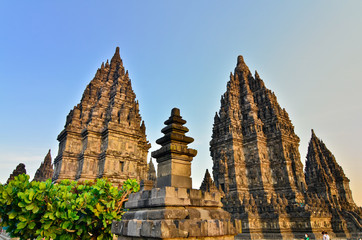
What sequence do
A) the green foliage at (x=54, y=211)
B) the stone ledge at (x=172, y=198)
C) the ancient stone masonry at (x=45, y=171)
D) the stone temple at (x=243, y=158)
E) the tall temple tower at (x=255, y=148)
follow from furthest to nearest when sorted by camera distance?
1. the ancient stone masonry at (x=45, y=171)
2. the tall temple tower at (x=255, y=148)
3. the stone temple at (x=243, y=158)
4. the green foliage at (x=54, y=211)
5. the stone ledge at (x=172, y=198)

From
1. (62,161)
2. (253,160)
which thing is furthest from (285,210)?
(62,161)

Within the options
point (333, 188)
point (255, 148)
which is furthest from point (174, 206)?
point (333, 188)

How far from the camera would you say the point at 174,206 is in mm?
5848

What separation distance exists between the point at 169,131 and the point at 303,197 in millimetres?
30316

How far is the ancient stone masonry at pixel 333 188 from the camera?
26.6 meters

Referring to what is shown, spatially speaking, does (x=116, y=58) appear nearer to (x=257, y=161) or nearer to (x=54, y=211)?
(x=257, y=161)

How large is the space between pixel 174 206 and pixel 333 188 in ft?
121

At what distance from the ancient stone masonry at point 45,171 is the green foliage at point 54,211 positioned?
166 ft

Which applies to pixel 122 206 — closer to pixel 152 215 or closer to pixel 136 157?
pixel 152 215

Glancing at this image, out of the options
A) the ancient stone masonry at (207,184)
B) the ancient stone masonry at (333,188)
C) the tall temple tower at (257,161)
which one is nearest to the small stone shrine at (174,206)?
the tall temple tower at (257,161)

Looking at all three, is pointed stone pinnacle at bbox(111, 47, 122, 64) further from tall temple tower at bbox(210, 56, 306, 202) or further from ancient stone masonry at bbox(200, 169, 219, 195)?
ancient stone masonry at bbox(200, 169, 219, 195)

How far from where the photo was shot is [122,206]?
29.6 ft

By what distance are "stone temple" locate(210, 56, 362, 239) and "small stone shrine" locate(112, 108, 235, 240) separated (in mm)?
20505

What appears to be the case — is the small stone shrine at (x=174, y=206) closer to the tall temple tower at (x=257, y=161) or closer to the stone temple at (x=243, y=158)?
the stone temple at (x=243, y=158)
